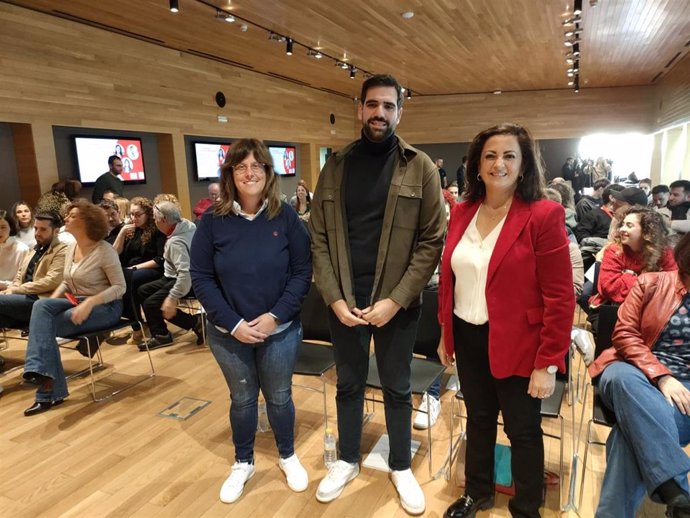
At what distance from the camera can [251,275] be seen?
203 centimetres

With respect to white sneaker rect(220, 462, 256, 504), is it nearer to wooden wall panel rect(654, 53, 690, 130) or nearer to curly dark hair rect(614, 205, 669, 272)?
curly dark hair rect(614, 205, 669, 272)

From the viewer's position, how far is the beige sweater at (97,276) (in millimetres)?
3229

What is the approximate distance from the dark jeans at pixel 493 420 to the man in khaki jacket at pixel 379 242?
260 millimetres

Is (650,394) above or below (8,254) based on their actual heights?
below

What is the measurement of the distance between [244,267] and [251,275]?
45mm

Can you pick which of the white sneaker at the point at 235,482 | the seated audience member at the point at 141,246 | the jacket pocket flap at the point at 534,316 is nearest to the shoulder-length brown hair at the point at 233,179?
the jacket pocket flap at the point at 534,316

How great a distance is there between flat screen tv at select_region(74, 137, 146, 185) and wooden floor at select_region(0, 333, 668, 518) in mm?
3995

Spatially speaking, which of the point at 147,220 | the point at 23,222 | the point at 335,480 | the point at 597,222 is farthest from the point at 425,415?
the point at 23,222

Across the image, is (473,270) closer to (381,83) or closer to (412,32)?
(381,83)

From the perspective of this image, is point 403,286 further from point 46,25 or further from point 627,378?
point 46,25

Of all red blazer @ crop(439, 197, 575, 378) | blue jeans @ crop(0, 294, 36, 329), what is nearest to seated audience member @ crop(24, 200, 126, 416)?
blue jeans @ crop(0, 294, 36, 329)

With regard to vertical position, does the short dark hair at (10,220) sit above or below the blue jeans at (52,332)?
above

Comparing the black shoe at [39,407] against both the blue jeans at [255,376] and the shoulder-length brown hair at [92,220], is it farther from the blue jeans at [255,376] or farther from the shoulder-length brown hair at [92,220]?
the blue jeans at [255,376]

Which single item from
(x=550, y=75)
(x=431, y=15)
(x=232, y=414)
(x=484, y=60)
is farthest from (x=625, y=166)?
(x=232, y=414)
